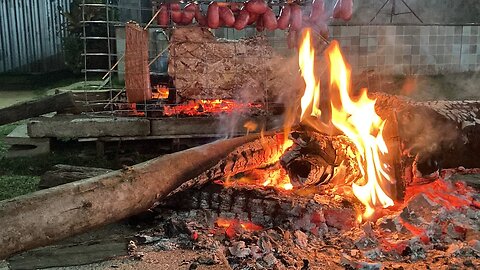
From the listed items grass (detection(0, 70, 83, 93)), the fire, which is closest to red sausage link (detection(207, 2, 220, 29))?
the fire

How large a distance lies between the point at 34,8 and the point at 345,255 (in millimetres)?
16067

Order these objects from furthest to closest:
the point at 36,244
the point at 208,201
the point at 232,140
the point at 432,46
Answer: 1. the point at 432,46
2. the point at 232,140
3. the point at 208,201
4. the point at 36,244

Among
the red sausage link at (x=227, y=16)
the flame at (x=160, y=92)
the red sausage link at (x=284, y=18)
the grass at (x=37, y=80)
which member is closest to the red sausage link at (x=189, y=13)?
the red sausage link at (x=227, y=16)

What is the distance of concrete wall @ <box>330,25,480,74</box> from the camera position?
10633mm

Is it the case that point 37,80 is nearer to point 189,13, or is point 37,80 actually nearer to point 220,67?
point 220,67

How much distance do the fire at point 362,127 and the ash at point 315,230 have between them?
20 centimetres

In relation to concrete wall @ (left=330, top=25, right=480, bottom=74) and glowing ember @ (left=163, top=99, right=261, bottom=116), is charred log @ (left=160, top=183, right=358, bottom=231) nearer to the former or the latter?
glowing ember @ (left=163, top=99, right=261, bottom=116)

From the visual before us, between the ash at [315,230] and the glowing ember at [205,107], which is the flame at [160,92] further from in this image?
the ash at [315,230]

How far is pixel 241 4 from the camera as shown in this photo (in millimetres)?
7637

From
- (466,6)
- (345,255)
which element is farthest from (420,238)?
(466,6)

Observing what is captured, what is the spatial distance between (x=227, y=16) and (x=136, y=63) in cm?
153

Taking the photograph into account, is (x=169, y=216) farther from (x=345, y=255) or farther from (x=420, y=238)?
(x=420, y=238)

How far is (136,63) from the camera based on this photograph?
739 cm

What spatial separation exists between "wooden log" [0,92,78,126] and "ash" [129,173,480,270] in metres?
3.69
